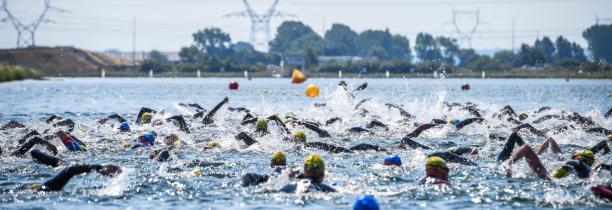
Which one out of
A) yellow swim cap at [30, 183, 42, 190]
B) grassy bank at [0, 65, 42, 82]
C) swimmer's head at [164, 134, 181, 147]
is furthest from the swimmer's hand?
grassy bank at [0, 65, 42, 82]

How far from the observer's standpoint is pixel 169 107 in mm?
64062

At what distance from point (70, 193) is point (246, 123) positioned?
47.4ft

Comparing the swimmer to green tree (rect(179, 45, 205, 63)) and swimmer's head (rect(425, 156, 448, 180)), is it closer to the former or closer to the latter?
swimmer's head (rect(425, 156, 448, 180))

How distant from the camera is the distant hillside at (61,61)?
16526 centimetres

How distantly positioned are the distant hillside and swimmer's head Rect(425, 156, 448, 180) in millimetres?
148544

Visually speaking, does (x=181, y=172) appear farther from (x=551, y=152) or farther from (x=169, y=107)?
(x=169, y=107)

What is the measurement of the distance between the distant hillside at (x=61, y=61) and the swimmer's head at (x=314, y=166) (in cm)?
14884

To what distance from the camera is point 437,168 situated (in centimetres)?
1980

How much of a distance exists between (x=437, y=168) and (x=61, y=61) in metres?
160

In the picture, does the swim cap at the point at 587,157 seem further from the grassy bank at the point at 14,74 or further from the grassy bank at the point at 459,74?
the grassy bank at the point at 459,74

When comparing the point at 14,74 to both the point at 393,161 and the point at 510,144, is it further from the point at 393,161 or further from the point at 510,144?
the point at 510,144

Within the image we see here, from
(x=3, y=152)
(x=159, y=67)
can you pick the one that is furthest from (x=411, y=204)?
(x=159, y=67)

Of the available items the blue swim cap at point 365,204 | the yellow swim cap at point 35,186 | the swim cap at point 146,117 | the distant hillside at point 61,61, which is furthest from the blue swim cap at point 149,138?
the distant hillside at point 61,61

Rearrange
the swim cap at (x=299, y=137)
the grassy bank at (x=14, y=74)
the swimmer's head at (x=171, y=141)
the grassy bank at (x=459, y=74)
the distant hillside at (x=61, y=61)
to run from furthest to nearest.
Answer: the grassy bank at (x=459, y=74)
the distant hillside at (x=61, y=61)
the grassy bank at (x=14, y=74)
the swimmer's head at (x=171, y=141)
the swim cap at (x=299, y=137)
